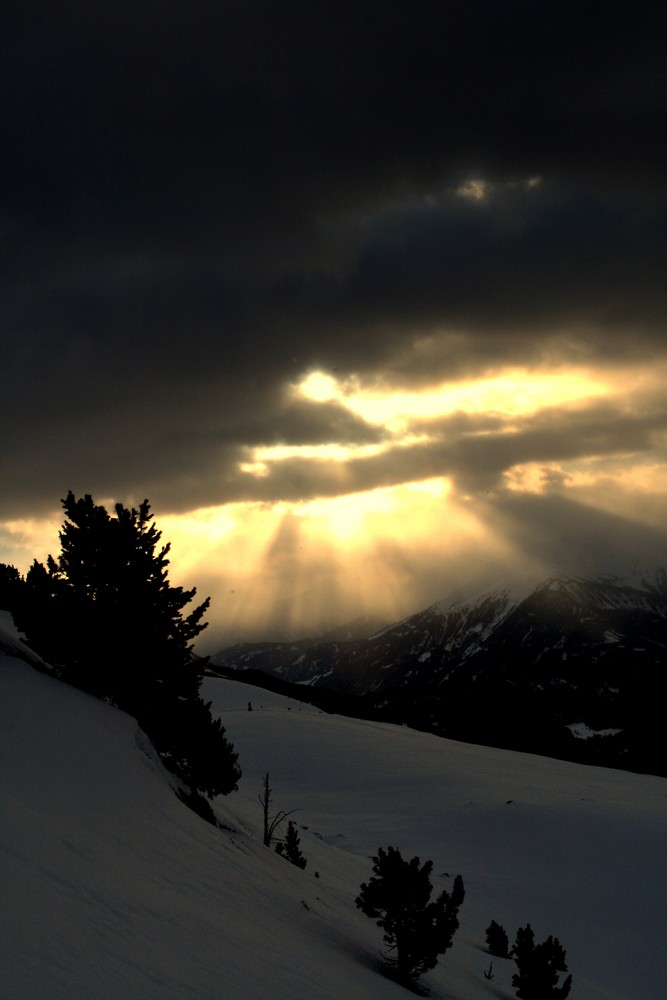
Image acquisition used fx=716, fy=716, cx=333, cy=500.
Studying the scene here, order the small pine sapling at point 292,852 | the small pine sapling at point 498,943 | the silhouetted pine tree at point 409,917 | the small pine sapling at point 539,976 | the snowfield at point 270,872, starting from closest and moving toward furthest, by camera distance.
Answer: the snowfield at point 270,872 → the silhouetted pine tree at point 409,917 → the small pine sapling at point 539,976 → the small pine sapling at point 292,852 → the small pine sapling at point 498,943

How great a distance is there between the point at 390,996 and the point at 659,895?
27.6 m

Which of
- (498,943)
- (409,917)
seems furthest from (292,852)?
(409,917)

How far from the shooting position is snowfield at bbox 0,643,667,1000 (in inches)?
359

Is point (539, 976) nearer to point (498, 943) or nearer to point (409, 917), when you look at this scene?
point (409, 917)

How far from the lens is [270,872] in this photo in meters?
20.6

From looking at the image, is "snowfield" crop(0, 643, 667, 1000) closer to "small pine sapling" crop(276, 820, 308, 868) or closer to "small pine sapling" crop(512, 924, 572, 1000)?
"small pine sapling" crop(276, 820, 308, 868)

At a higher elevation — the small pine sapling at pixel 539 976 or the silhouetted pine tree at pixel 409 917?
the silhouetted pine tree at pixel 409 917

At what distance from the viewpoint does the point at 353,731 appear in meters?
73.0

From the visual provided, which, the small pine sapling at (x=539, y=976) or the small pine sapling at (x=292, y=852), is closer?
the small pine sapling at (x=539, y=976)

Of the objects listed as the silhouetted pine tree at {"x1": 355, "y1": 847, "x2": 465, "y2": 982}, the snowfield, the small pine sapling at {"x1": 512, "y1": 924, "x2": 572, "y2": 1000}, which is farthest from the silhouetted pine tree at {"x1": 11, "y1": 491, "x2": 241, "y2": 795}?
the small pine sapling at {"x1": 512, "y1": 924, "x2": 572, "y2": 1000}

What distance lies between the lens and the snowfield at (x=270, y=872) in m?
9.12

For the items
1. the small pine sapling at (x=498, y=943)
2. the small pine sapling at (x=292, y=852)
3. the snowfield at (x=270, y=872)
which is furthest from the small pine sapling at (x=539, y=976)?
the small pine sapling at (x=292, y=852)

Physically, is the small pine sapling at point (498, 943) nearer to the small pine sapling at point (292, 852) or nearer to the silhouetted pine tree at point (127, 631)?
the small pine sapling at point (292, 852)

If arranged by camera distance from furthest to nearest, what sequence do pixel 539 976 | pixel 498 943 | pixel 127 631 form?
pixel 498 943 → pixel 127 631 → pixel 539 976
